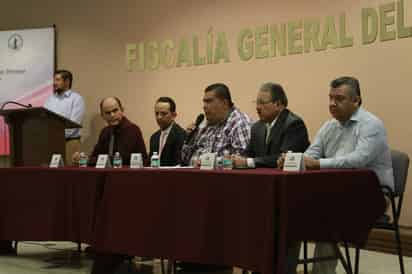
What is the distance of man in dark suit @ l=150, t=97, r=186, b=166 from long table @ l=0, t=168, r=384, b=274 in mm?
1304

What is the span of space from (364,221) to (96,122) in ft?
15.1

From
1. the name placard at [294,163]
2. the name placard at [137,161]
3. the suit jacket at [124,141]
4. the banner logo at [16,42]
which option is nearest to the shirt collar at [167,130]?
the suit jacket at [124,141]

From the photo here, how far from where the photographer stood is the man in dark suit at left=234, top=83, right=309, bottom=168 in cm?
366

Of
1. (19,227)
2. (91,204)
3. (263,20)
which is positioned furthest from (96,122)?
(91,204)

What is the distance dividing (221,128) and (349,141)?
952mm

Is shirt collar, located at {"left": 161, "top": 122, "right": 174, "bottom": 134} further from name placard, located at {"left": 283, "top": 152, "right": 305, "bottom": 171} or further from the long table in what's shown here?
name placard, located at {"left": 283, "top": 152, "right": 305, "bottom": 171}

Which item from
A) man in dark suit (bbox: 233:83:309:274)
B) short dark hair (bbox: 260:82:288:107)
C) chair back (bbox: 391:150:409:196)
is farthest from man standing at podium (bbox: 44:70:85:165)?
chair back (bbox: 391:150:409:196)

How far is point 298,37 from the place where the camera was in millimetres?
5496

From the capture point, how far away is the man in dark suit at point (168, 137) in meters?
4.92

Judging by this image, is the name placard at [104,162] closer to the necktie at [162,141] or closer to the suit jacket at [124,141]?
the suit jacket at [124,141]

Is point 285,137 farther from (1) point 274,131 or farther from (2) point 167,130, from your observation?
(2) point 167,130

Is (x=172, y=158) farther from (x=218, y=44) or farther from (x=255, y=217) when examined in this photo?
(x=255, y=217)

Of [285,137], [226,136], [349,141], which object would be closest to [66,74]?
[226,136]

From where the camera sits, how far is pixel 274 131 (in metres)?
3.74
